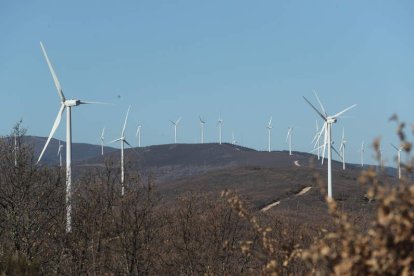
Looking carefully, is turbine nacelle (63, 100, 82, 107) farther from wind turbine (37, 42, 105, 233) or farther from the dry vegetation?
the dry vegetation

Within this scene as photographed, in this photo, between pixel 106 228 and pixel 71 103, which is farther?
pixel 71 103

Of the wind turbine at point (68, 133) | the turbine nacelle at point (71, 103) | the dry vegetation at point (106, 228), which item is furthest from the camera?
the turbine nacelle at point (71, 103)

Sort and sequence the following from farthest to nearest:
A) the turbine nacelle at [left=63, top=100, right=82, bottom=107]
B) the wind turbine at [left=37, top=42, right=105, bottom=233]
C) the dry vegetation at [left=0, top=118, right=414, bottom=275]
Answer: the turbine nacelle at [left=63, top=100, right=82, bottom=107] < the wind turbine at [left=37, top=42, right=105, bottom=233] < the dry vegetation at [left=0, top=118, right=414, bottom=275]

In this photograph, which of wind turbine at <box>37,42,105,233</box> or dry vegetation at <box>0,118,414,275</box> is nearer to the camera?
dry vegetation at <box>0,118,414,275</box>

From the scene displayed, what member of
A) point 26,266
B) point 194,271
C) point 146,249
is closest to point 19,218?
point 146,249

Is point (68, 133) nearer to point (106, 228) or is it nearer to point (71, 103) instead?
point (71, 103)

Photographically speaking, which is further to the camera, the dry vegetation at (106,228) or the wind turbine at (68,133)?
the wind turbine at (68,133)

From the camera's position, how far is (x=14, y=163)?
37.0m

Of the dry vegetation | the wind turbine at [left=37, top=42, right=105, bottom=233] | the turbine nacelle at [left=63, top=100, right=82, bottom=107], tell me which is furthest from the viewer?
the turbine nacelle at [left=63, top=100, right=82, bottom=107]

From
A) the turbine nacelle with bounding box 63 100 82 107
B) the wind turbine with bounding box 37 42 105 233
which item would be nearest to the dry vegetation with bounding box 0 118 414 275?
the wind turbine with bounding box 37 42 105 233

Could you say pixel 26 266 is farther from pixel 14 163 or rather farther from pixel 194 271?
pixel 194 271

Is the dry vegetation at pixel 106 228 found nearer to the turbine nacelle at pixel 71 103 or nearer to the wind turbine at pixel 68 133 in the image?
the wind turbine at pixel 68 133

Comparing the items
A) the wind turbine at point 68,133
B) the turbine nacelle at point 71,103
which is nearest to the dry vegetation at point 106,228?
the wind turbine at point 68,133

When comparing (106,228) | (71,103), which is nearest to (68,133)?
(71,103)
